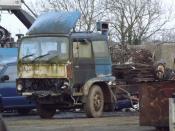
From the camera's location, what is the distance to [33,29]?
18.0m

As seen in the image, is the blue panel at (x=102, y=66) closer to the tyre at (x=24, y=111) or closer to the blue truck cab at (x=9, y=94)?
the blue truck cab at (x=9, y=94)

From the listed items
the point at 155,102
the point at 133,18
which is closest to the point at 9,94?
the point at 155,102

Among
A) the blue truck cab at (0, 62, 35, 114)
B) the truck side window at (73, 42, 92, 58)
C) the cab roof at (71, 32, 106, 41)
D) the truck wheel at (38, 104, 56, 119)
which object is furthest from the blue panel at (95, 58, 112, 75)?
the blue truck cab at (0, 62, 35, 114)

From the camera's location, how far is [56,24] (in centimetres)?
1797

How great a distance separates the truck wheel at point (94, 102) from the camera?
58.6 feet

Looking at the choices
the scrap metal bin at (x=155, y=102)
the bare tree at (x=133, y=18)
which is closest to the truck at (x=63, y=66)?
the scrap metal bin at (x=155, y=102)

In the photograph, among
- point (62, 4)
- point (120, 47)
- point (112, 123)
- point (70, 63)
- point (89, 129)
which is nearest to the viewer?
point (89, 129)

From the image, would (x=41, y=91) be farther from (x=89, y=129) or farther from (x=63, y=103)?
(x=89, y=129)

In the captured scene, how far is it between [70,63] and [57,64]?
0.37 metres

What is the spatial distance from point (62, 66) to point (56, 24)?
1.42 metres

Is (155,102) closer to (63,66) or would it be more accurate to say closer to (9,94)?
(63,66)

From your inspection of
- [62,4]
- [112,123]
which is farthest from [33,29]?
[62,4]

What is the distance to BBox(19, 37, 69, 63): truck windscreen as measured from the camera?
56.9 feet

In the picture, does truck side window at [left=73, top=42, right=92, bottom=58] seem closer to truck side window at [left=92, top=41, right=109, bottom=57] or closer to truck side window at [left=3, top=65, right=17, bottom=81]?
truck side window at [left=92, top=41, right=109, bottom=57]
